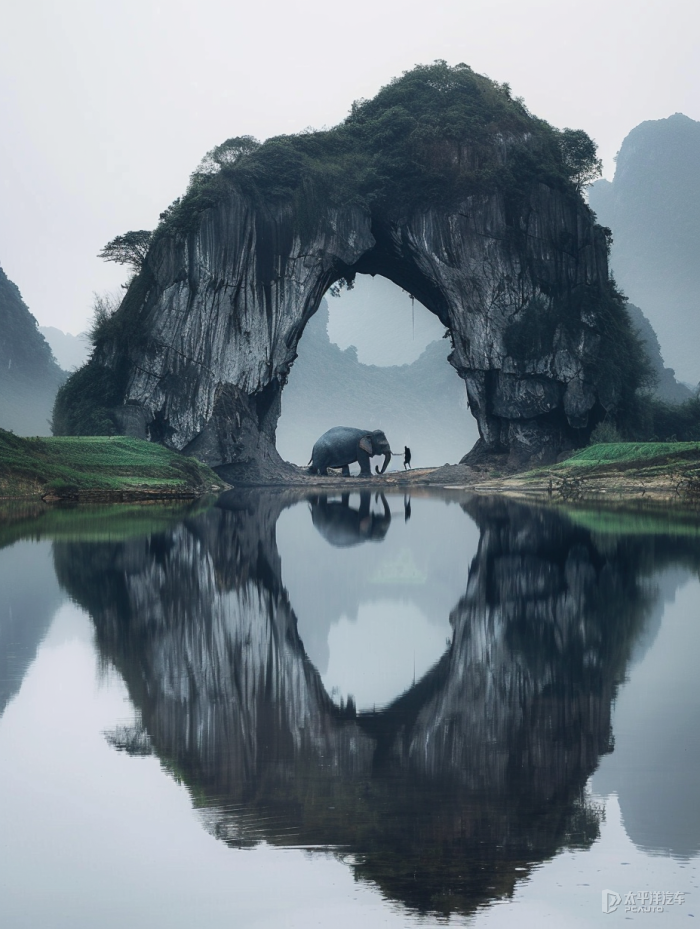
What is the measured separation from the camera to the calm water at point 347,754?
3.56 metres

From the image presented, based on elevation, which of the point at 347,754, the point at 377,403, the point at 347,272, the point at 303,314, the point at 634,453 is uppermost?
the point at 377,403

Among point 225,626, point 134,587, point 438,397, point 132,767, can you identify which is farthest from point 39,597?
point 438,397

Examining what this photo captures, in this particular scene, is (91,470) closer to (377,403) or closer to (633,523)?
(633,523)

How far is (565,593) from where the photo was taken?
1031 centimetres

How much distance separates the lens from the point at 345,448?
188 feet

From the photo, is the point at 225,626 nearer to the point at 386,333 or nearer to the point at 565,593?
the point at 565,593

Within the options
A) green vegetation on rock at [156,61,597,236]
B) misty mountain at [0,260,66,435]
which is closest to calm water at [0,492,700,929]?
green vegetation on rock at [156,61,597,236]

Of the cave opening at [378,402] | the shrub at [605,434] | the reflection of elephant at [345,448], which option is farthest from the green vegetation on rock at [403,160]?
the cave opening at [378,402]

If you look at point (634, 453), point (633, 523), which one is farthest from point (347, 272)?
point (633, 523)

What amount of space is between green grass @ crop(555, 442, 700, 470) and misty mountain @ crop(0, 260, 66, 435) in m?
97.3

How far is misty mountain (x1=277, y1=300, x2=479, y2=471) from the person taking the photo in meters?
156

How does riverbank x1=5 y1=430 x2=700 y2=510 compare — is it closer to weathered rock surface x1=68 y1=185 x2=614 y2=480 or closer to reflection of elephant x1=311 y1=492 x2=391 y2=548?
reflection of elephant x1=311 y1=492 x2=391 y2=548

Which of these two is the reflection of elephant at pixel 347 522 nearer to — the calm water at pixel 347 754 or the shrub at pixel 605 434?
the calm water at pixel 347 754

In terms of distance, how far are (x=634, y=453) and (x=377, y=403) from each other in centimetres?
12647
